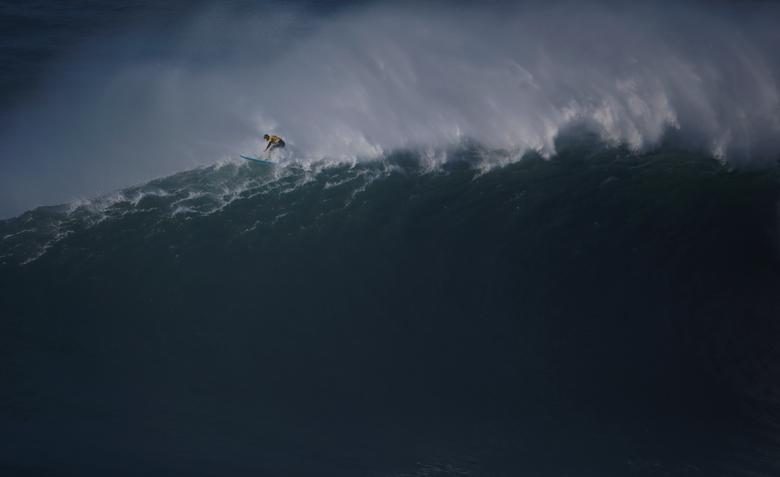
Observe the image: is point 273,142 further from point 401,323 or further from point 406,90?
point 401,323

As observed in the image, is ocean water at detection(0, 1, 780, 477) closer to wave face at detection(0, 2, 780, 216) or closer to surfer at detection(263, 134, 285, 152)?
wave face at detection(0, 2, 780, 216)

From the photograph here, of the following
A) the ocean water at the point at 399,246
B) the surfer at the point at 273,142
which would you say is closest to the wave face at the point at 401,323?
the ocean water at the point at 399,246

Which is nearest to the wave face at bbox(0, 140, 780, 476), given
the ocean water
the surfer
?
the ocean water

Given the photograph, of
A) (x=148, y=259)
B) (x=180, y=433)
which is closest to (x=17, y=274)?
(x=148, y=259)

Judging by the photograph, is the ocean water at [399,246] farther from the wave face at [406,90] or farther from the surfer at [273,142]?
the surfer at [273,142]

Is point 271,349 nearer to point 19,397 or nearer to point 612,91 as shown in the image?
point 19,397
